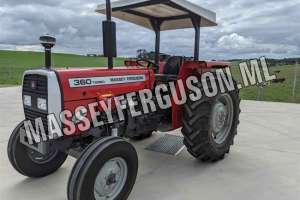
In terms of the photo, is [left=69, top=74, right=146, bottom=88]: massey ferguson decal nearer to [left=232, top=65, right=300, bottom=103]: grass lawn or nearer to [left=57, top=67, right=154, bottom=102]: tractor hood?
[left=57, top=67, right=154, bottom=102]: tractor hood

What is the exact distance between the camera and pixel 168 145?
207 inches

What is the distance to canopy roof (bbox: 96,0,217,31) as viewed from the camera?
13.4 feet

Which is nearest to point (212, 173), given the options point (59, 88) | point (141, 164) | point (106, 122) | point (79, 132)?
point (141, 164)

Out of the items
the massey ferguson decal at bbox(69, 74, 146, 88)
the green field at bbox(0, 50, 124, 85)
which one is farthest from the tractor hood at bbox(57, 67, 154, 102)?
the green field at bbox(0, 50, 124, 85)

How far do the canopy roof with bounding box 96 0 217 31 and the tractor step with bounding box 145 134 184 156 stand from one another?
1810 mm

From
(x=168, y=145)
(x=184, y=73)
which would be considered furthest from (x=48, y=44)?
(x=168, y=145)

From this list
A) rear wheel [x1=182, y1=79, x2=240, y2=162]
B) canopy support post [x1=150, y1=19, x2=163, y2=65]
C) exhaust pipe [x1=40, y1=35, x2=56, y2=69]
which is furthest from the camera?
canopy support post [x1=150, y1=19, x2=163, y2=65]

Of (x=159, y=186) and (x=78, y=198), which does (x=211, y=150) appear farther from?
(x=78, y=198)

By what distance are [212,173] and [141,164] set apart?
0.95 meters

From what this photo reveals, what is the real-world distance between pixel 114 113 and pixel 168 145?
69.3 inches

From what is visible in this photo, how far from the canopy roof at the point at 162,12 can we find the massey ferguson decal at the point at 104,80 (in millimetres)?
913

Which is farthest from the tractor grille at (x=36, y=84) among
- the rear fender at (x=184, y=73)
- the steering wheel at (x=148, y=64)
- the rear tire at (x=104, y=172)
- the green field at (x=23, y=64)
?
the green field at (x=23, y=64)

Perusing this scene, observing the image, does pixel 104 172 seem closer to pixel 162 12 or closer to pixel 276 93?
pixel 162 12

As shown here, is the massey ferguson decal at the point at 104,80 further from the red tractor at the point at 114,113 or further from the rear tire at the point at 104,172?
the rear tire at the point at 104,172
